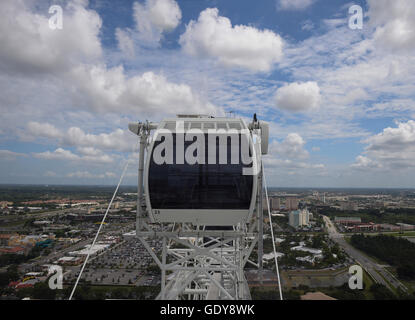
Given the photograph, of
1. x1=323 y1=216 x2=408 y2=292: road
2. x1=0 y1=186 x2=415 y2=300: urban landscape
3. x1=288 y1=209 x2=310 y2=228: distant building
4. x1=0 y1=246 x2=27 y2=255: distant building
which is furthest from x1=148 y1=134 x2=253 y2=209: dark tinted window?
x1=288 y1=209 x2=310 y2=228: distant building

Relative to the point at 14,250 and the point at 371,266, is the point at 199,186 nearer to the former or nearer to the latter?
the point at 371,266

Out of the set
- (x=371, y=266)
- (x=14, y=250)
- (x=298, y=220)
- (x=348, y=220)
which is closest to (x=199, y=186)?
(x=371, y=266)

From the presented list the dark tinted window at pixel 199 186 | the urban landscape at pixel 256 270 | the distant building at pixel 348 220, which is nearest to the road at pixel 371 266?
the urban landscape at pixel 256 270

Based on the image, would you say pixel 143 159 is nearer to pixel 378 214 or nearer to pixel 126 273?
pixel 126 273

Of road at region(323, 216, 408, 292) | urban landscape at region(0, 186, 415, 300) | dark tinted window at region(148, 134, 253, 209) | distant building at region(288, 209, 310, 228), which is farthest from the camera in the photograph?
distant building at region(288, 209, 310, 228)

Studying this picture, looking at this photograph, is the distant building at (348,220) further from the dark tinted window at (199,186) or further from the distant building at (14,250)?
the dark tinted window at (199,186)

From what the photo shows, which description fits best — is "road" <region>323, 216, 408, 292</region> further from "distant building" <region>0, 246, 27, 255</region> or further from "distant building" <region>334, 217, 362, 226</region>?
"distant building" <region>0, 246, 27, 255</region>

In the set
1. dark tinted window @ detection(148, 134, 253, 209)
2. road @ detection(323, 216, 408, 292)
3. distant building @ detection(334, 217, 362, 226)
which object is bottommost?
road @ detection(323, 216, 408, 292)
